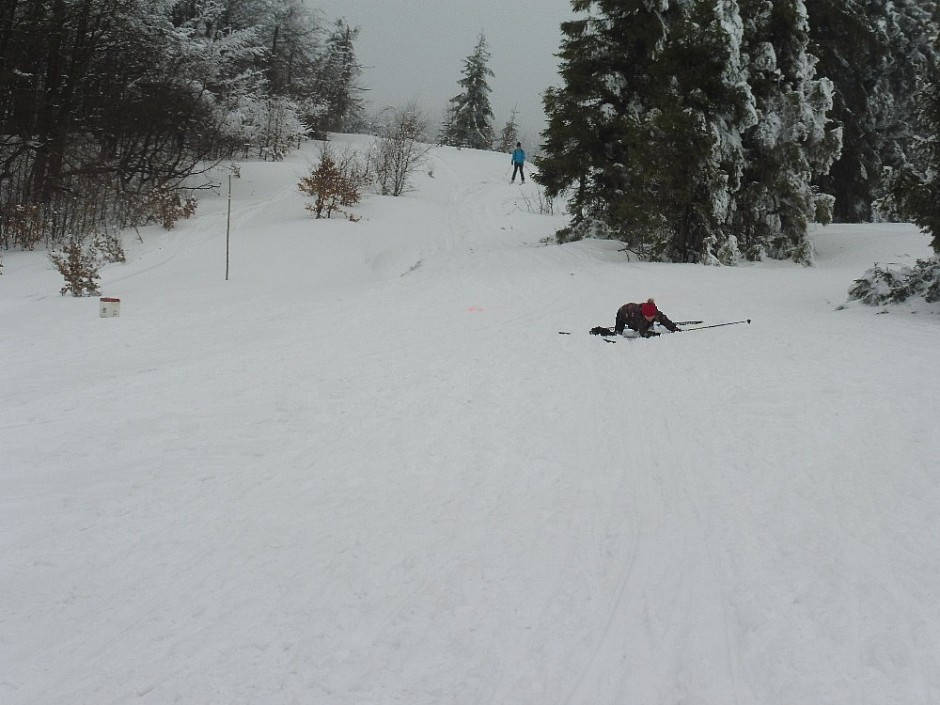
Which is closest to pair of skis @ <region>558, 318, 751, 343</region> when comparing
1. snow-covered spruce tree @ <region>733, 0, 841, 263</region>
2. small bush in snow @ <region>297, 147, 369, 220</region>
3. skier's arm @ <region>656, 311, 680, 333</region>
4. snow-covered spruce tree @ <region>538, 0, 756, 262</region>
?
skier's arm @ <region>656, 311, 680, 333</region>

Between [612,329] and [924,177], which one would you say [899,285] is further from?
[612,329]

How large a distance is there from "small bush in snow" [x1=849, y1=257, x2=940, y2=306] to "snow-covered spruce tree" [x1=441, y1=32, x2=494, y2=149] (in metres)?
38.4

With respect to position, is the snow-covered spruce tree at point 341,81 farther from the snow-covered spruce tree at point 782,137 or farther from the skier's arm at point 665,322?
the skier's arm at point 665,322

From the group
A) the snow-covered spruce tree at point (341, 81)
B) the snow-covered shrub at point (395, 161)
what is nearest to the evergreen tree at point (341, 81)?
the snow-covered spruce tree at point (341, 81)

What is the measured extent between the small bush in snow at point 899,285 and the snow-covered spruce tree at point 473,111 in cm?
3841

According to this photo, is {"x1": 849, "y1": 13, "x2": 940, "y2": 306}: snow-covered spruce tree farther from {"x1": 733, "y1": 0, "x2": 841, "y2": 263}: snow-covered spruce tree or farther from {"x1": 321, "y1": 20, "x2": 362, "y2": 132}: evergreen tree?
{"x1": 321, "y1": 20, "x2": 362, "y2": 132}: evergreen tree

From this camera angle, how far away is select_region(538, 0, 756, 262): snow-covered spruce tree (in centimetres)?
1445

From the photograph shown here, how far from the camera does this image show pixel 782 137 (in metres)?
15.2

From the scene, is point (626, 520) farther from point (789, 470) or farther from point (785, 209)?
point (785, 209)

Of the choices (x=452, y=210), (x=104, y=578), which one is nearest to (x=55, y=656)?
(x=104, y=578)

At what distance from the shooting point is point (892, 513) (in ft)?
12.6

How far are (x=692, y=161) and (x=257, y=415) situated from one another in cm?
1260

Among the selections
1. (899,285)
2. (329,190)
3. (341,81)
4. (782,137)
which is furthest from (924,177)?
(341,81)

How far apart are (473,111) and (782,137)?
32.9 meters
